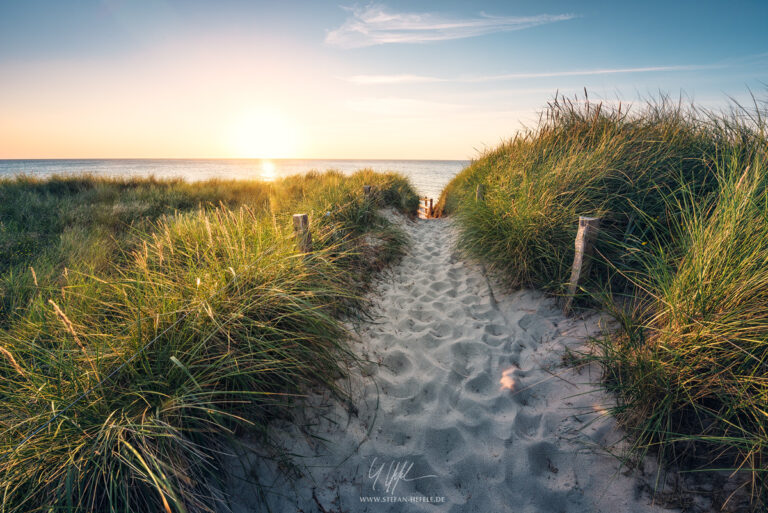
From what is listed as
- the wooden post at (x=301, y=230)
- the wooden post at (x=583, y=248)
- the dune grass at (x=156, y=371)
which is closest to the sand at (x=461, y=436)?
the dune grass at (x=156, y=371)

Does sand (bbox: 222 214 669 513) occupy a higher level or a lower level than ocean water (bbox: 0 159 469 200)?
lower

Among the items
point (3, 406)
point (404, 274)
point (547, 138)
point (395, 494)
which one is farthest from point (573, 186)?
point (3, 406)

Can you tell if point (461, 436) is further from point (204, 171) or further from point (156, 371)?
point (204, 171)

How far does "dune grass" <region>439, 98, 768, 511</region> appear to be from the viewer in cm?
158

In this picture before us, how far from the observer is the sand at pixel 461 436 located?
5.71ft

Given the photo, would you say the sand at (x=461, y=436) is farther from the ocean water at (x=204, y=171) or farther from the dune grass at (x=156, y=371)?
the ocean water at (x=204, y=171)

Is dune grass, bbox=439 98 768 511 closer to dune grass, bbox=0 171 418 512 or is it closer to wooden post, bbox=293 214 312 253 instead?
dune grass, bbox=0 171 418 512

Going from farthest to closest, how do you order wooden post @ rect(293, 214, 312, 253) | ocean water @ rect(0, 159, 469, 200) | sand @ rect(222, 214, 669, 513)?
ocean water @ rect(0, 159, 469, 200) → wooden post @ rect(293, 214, 312, 253) → sand @ rect(222, 214, 669, 513)

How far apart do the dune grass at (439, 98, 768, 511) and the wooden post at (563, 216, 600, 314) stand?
20 centimetres

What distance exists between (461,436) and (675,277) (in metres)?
2.06

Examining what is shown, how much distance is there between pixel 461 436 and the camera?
7.02ft

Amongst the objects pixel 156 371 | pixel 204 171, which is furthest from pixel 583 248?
pixel 204 171

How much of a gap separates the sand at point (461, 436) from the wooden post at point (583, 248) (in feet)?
1.39

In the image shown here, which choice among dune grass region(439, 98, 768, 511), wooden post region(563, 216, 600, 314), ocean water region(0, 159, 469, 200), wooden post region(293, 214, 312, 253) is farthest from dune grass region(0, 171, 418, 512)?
ocean water region(0, 159, 469, 200)
